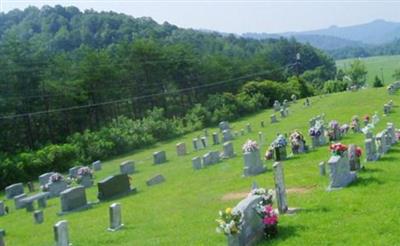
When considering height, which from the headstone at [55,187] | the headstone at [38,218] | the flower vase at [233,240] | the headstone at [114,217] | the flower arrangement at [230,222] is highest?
the flower arrangement at [230,222]

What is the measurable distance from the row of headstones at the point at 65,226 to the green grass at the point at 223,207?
32cm

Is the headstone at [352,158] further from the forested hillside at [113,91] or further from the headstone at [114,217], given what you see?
the forested hillside at [113,91]

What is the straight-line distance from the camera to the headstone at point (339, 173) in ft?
55.7

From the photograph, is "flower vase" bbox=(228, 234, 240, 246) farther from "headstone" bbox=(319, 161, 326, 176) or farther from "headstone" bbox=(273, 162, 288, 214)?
"headstone" bbox=(319, 161, 326, 176)

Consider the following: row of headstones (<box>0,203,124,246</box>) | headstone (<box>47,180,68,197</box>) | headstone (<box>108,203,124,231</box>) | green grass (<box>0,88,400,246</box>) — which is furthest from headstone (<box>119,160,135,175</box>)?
headstone (<box>108,203,124,231</box>)

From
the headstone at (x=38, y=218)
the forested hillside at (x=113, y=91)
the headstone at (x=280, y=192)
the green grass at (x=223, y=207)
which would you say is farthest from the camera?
the forested hillside at (x=113, y=91)

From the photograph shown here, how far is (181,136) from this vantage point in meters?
58.3

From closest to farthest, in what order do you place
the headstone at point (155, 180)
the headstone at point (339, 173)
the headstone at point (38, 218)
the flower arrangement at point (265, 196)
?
the flower arrangement at point (265, 196), the headstone at point (339, 173), the headstone at point (38, 218), the headstone at point (155, 180)

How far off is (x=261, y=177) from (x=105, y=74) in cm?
4822

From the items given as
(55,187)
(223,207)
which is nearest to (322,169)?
(223,207)

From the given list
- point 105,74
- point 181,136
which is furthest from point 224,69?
point 181,136

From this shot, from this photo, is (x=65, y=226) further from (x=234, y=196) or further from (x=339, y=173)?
(x=339, y=173)

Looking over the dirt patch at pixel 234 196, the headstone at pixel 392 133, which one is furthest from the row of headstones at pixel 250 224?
the headstone at pixel 392 133

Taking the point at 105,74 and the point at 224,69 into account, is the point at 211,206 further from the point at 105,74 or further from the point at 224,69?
the point at 224,69
